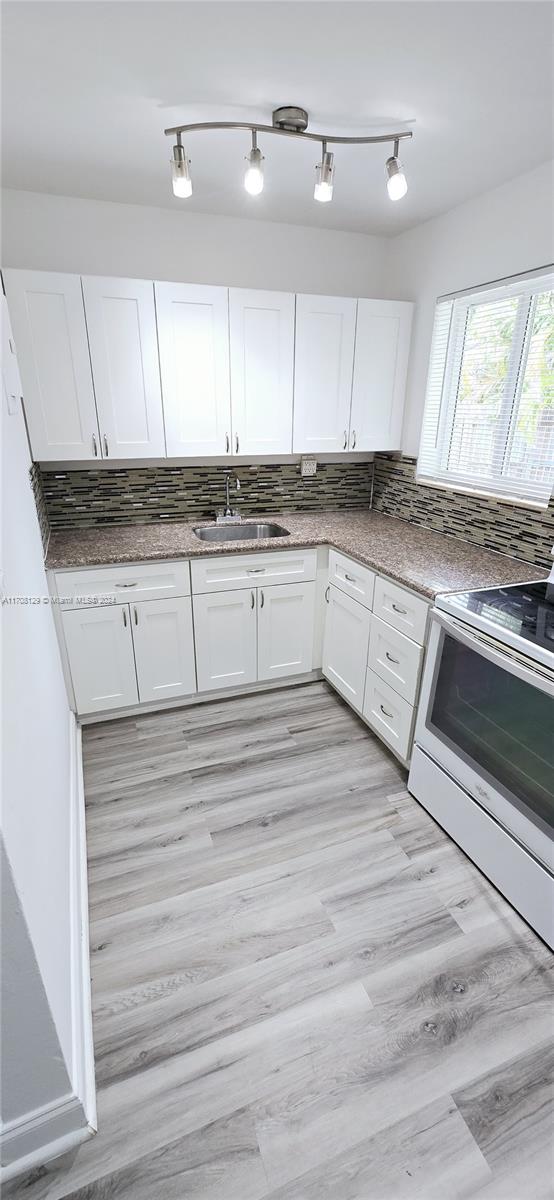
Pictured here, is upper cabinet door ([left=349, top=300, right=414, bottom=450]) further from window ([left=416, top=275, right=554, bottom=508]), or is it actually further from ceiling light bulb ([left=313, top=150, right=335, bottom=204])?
ceiling light bulb ([left=313, top=150, right=335, bottom=204])

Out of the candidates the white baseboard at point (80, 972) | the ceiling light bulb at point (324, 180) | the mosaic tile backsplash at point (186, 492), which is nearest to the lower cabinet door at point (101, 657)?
the white baseboard at point (80, 972)

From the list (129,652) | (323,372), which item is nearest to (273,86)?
(323,372)

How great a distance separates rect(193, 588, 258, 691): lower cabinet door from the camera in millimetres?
2520

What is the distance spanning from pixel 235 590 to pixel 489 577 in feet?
3.90

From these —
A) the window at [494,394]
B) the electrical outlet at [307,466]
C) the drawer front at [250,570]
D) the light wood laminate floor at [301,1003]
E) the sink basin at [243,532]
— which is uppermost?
the window at [494,394]

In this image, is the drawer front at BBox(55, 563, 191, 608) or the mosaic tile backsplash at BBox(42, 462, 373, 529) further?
the mosaic tile backsplash at BBox(42, 462, 373, 529)

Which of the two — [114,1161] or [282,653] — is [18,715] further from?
[282,653]

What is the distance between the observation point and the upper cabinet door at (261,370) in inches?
96.5

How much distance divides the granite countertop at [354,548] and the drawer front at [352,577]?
0.05 metres

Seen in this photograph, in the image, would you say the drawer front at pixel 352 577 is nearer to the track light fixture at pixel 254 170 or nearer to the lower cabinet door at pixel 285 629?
the lower cabinet door at pixel 285 629

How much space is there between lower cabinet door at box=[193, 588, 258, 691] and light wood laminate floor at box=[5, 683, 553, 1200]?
23.1 inches

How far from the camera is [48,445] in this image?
2.31 metres

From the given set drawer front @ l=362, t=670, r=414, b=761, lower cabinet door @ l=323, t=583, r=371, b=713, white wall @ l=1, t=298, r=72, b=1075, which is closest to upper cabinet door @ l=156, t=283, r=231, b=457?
white wall @ l=1, t=298, r=72, b=1075

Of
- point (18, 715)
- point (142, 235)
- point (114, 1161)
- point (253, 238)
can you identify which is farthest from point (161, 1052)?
point (253, 238)
